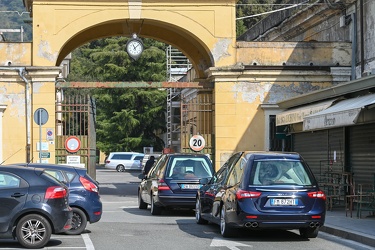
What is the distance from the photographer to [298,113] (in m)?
25.7

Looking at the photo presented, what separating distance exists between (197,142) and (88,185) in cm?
1230

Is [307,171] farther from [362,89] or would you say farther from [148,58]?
[148,58]

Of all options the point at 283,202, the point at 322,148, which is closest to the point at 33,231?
the point at 283,202

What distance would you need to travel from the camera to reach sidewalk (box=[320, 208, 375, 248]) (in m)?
14.7

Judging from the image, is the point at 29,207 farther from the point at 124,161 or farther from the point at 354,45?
the point at 124,161

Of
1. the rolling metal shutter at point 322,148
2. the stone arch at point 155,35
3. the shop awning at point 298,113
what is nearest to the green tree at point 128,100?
the stone arch at point 155,35

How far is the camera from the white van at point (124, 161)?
6401 cm

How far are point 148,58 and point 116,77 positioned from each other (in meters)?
3.44

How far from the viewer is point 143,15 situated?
28938mm

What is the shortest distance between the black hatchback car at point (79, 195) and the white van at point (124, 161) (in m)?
46.7

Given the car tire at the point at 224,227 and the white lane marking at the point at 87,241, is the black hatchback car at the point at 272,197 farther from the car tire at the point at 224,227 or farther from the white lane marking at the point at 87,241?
the white lane marking at the point at 87,241

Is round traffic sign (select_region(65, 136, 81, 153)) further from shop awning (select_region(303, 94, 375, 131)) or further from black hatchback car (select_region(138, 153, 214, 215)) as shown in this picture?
shop awning (select_region(303, 94, 375, 131))

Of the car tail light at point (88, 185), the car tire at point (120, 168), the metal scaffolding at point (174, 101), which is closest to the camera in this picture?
the car tail light at point (88, 185)

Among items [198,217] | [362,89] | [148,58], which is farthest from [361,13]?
[148,58]
